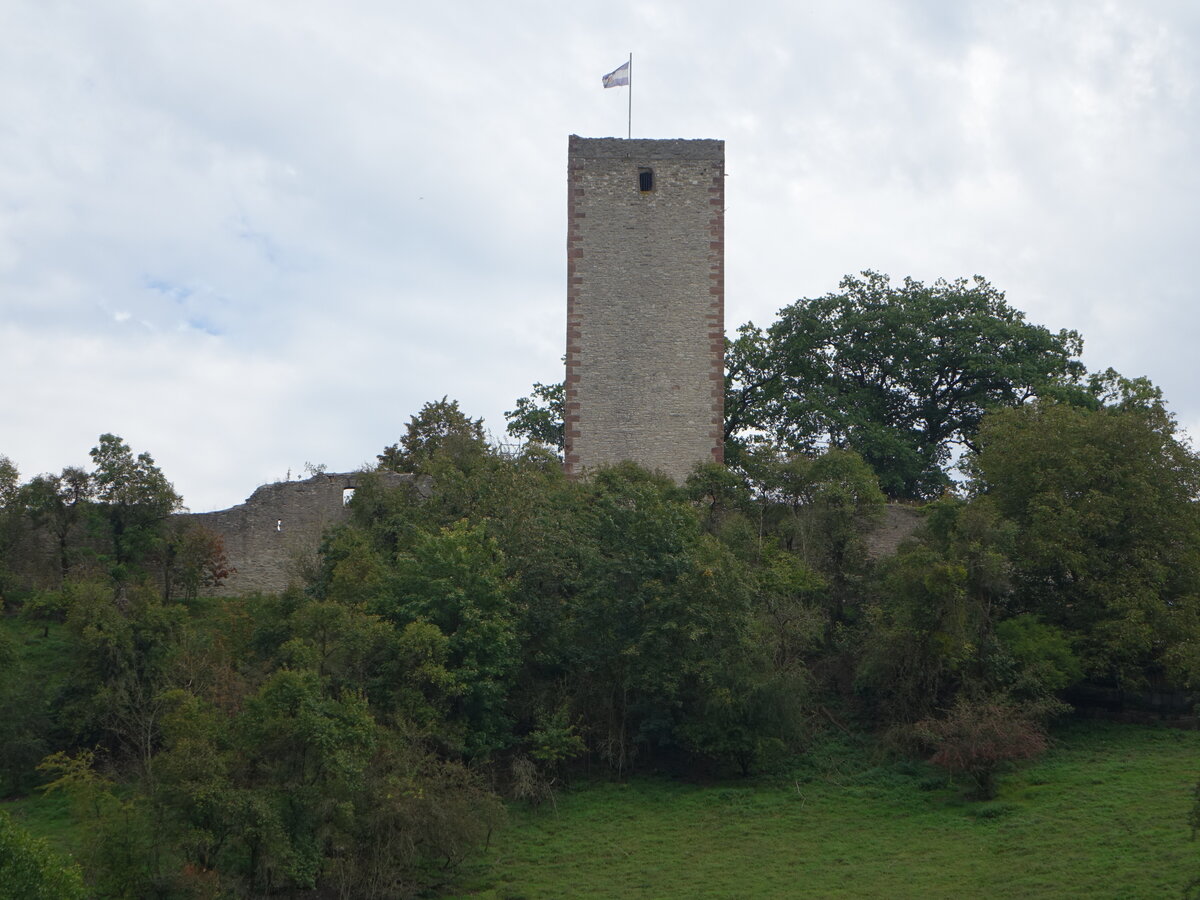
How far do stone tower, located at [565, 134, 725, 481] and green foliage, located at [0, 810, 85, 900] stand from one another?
1527 cm

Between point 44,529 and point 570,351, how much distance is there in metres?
10.8

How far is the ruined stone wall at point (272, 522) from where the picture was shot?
108 ft

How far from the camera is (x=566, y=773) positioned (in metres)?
27.0

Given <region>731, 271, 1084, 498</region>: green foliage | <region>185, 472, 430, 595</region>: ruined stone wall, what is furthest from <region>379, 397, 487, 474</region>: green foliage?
<region>731, 271, 1084, 498</region>: green foliage

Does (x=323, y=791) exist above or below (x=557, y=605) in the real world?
below

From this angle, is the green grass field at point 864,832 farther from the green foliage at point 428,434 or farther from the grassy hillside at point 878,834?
the green foliage at point 428,434

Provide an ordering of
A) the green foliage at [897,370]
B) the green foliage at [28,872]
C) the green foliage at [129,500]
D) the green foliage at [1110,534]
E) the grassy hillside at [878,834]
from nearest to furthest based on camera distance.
A: the green foliage at [28,872] < the grassy hillside at [878,834] < the green foliage at [1110,534] < the green foliage at [129,500] < the green foliage at [897,370]

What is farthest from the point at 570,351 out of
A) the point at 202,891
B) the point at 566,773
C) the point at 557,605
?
the point at 202,891

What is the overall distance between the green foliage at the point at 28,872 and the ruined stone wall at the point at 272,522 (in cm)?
1353

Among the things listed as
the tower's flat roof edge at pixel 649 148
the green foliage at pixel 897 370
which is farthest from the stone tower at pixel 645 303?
the green foliage at pixel 897 370

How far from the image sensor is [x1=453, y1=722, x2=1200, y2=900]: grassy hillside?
2236cm

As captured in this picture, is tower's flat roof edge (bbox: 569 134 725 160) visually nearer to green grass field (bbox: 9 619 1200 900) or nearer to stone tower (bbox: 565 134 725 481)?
stone tower (bbox: 565 134 725 481)

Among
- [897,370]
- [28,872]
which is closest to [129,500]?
[28,872]

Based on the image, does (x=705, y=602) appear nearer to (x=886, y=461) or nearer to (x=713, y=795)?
(x=713, y=795)
